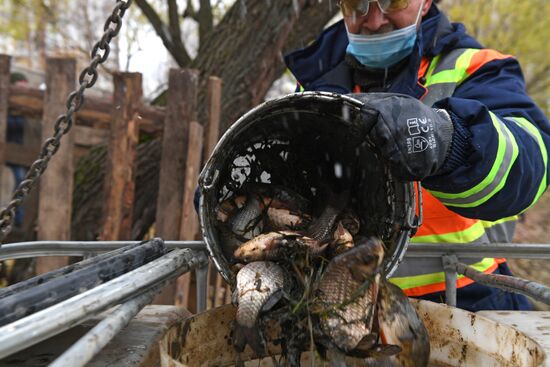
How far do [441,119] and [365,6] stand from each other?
2.91ft

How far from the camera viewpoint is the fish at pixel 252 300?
144 cm

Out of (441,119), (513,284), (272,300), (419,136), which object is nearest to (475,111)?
(441,119)

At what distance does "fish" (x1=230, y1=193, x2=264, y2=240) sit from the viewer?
1.93m

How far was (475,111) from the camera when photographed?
1709mm

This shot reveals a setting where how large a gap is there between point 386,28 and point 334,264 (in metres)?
1.30

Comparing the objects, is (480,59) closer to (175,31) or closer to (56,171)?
(56,171)

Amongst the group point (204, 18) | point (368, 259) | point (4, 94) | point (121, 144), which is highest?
point (204, 18)

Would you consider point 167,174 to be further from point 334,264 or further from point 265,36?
A: point 334,264

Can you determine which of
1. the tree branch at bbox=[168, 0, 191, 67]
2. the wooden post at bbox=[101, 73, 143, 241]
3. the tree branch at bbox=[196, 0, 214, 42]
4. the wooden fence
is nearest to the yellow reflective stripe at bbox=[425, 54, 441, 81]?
the wooden fence

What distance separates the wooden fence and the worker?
1.54 m

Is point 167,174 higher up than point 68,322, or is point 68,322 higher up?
point 167,174

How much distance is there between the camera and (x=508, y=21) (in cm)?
922

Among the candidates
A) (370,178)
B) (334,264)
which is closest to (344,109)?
(370,178)

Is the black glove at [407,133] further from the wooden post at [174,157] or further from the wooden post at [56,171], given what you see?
the wooden post at [56,171]
